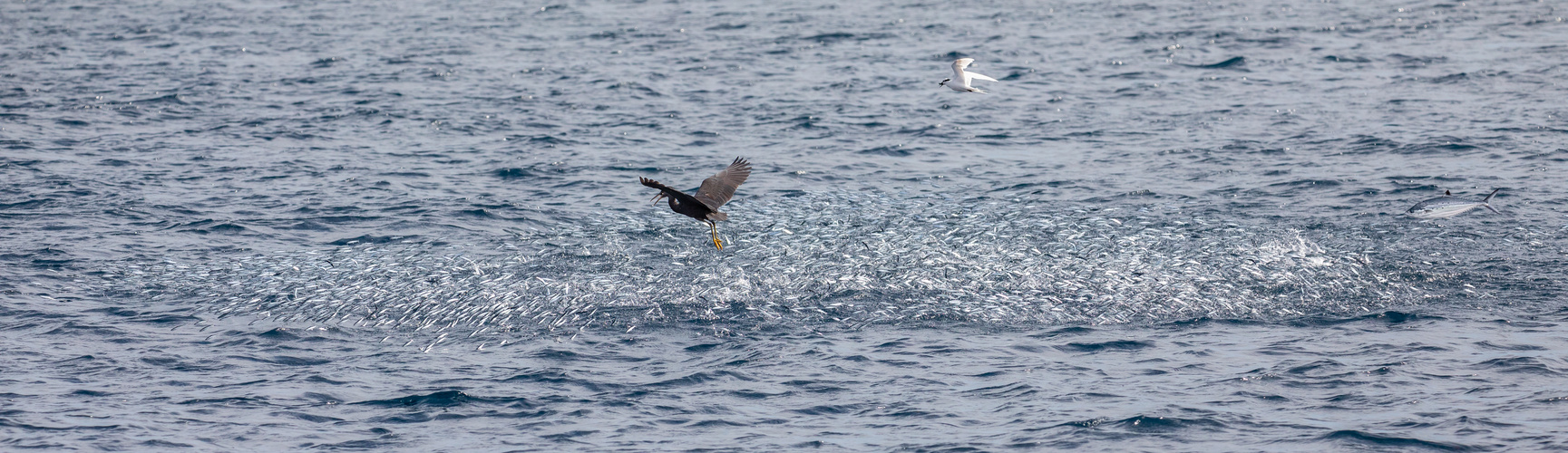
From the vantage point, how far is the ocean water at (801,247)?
15.0 meters

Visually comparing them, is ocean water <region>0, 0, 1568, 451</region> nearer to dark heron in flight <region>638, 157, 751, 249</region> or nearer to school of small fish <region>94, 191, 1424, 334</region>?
school of small fish <region>94, 191, 1424, 334</region>

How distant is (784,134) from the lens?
29688 millimetres

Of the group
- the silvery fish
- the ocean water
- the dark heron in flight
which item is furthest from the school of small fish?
the silvery fish

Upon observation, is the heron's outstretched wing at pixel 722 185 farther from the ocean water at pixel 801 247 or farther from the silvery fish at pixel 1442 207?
the silvery fish at pixel 1442 207

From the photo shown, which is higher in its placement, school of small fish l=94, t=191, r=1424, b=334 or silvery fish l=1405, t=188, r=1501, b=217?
silvery fish l=1405, t=188, r=1501, b=217

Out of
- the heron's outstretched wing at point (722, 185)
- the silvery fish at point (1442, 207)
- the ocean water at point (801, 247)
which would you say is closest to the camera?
the ocean water at point (801, 247)

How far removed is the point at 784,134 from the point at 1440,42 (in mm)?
A: 19048

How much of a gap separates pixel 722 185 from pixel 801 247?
3.55m

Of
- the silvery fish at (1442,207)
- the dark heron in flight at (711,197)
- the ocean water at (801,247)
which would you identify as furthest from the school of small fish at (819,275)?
the silvery fish at (1442,207)

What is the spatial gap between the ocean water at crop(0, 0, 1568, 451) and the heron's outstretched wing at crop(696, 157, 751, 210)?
5.31 ft

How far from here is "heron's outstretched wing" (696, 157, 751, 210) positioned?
1741 cm

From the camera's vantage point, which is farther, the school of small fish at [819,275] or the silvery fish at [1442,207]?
the silvery fish at [1442,207]

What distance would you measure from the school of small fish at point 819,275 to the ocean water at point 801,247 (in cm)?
9

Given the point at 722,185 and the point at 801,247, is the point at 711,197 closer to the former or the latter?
the point at 722,185
